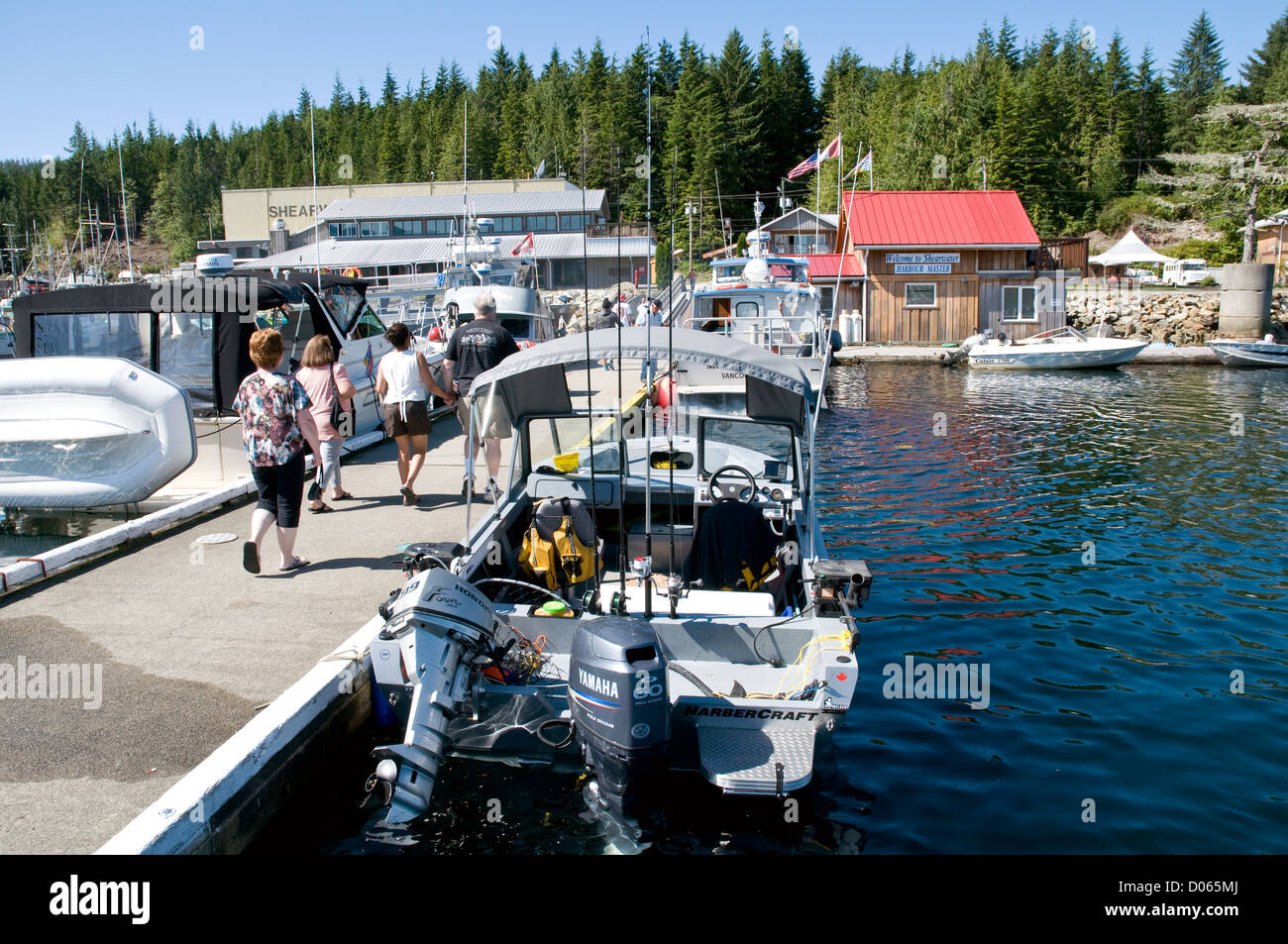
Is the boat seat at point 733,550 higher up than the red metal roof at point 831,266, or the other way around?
the red metal roof at point 831,266

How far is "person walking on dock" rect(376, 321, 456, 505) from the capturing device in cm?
943

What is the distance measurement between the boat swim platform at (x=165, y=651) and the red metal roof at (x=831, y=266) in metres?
27.4

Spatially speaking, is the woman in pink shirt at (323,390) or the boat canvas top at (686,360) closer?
the boat canvas top at (686,360)

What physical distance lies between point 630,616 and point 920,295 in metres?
31.3

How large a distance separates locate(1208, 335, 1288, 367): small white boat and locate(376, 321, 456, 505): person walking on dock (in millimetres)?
28717

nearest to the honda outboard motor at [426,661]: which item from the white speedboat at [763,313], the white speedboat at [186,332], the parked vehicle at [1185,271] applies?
the white speedboat at [186,332]

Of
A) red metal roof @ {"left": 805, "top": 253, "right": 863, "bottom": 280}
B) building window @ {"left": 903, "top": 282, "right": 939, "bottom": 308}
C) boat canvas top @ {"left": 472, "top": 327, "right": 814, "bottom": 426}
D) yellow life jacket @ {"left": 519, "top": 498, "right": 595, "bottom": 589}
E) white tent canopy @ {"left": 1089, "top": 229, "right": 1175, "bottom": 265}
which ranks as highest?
white tent canopy @ {"left": 1089, "top": 229, "right": 1175, "bottom": 265}

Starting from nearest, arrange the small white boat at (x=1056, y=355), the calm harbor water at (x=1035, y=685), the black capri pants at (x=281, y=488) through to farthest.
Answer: the calm harbor water at (x=1035, y=685), the black capri pants at (x=281, y=488), the small white boat at (x=1056, y=355)

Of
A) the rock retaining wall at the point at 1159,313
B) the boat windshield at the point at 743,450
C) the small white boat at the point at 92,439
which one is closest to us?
the boat windshield at the point at 743,450

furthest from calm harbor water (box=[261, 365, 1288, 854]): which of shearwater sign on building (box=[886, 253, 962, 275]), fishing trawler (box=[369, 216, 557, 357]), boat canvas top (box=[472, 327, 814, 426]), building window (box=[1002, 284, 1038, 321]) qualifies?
shearwater sign on building (box=[886, 253, 962, 275])

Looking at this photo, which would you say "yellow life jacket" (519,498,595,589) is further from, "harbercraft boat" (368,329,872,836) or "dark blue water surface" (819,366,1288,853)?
"dark blue water surface" (819,366,1288,853)

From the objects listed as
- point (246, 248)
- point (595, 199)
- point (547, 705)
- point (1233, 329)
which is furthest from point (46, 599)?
point (246, 248)

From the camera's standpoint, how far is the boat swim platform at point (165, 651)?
14.4 feet

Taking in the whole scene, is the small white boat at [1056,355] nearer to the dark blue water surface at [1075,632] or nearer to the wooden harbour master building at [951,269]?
the wooden harbour master building at [951,269]
